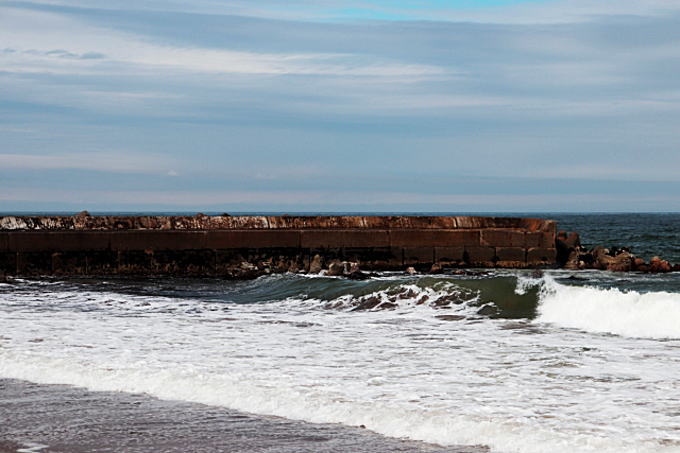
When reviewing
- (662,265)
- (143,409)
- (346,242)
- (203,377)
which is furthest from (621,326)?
(662,265)

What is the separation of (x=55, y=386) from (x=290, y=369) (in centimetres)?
205

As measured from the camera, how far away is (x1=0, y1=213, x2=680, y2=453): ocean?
6070mm

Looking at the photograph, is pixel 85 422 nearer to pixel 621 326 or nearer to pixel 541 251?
pixel 621 326

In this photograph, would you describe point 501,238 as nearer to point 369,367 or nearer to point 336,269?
point 336,269

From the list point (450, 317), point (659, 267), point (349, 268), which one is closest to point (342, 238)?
point (349, 268)

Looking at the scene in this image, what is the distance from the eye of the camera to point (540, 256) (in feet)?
79.2

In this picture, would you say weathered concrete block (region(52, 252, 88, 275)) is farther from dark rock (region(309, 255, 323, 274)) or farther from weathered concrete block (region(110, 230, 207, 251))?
dark rock (region(309, 255, 323, 274))

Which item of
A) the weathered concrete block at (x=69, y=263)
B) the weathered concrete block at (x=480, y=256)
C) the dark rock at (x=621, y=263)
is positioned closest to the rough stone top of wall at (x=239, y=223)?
the weathered concrete block at (x=69, y=263)

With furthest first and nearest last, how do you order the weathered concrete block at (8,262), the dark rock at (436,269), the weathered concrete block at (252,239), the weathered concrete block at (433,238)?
the weathered concrete block at (433,238) → the dark rock at (436,269) → the weathered concrete block at (252,239) → the weathered concrete block at (8,262)

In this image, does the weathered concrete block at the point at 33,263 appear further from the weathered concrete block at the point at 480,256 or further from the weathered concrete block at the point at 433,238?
the weathered concrete block at the point at 480,256

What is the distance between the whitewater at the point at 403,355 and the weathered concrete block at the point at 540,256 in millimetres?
8532

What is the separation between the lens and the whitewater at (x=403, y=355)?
252 inches

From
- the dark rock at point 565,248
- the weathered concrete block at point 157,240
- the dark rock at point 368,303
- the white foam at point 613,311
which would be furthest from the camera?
the dark rock at point 565,248

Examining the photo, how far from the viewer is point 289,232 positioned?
74.4 feet
